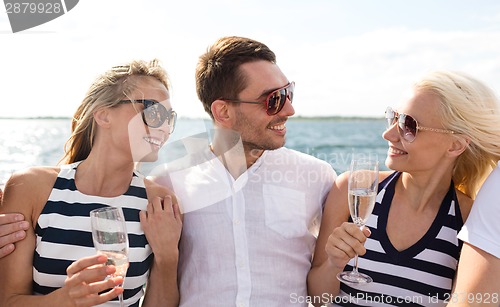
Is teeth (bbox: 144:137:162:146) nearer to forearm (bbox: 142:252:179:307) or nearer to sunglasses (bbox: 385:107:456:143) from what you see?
forearm (bbox: 142:252:179:307)

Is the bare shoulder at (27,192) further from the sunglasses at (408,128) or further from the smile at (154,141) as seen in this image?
the sunglasses at (408,128)

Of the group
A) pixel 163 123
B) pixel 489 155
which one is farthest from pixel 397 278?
pixel 163 123

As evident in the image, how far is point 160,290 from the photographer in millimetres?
2932

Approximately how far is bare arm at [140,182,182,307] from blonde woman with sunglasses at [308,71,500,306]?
80cm

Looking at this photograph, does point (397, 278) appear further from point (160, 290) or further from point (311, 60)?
point (311, 60)

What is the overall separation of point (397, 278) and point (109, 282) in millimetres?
1536

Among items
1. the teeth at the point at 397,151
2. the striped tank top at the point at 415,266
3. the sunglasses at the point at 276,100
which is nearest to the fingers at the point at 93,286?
the striped tank top at the point at 415,266

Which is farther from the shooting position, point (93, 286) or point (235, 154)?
point (235, 154)

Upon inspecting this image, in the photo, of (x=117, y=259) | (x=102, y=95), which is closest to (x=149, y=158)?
(x=102, y=95)

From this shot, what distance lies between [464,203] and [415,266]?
45cm

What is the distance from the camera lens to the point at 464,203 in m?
2.96

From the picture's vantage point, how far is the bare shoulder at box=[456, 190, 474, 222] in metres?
2.91

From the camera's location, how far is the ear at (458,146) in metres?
2.90

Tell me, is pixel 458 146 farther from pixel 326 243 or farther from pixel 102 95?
pixel 102 95
